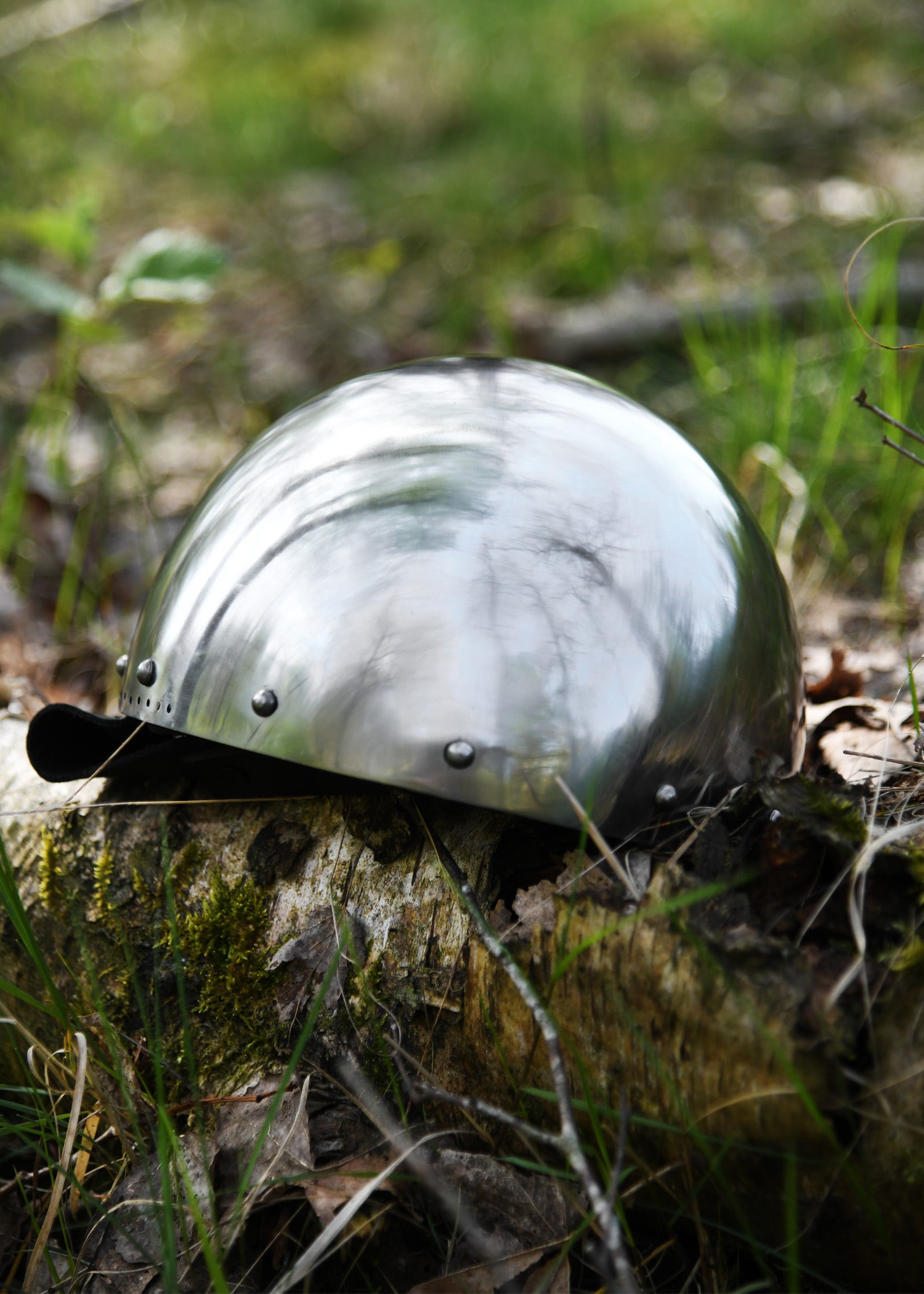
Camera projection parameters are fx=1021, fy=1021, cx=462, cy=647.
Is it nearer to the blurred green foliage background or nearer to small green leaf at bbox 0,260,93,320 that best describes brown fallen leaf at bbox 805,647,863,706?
the blurred green foliage background

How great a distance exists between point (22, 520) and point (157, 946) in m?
2.11

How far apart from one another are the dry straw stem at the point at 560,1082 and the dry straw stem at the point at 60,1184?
534 millimetres

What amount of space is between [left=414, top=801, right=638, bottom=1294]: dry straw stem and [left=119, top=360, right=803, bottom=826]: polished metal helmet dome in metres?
0.17

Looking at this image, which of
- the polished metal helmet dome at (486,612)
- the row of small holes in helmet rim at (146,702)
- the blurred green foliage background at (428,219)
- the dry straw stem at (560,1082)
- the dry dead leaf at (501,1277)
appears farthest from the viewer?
the blurred green foliage background at (428,219)

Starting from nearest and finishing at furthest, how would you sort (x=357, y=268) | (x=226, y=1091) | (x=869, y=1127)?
(x=869, y=1127)
(x=226, y=1091)
(x=357, y=268)

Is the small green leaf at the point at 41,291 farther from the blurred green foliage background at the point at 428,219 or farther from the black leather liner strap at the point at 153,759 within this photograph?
the black leather liner strap at the point at 153,759

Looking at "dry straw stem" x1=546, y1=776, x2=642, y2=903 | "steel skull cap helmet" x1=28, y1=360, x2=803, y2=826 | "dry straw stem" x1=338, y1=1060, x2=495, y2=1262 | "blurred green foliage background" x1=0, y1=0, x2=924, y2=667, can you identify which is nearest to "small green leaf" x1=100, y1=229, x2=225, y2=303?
"blurred green foliage background" x1=0, y1=0, x2=924, y2=667

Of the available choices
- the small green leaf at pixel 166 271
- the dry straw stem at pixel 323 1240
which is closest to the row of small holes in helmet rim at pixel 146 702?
the dry straw stem at pixel 323 1240

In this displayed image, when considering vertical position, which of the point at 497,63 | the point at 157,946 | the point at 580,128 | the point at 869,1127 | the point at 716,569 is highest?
the point at 497,63

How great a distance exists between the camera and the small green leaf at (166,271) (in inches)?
108

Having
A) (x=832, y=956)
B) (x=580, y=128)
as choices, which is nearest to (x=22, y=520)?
(x=832, y=956)

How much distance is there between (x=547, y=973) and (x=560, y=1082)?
0.16m

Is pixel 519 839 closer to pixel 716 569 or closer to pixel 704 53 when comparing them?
pixel 716 569

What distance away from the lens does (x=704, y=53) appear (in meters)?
6.82
